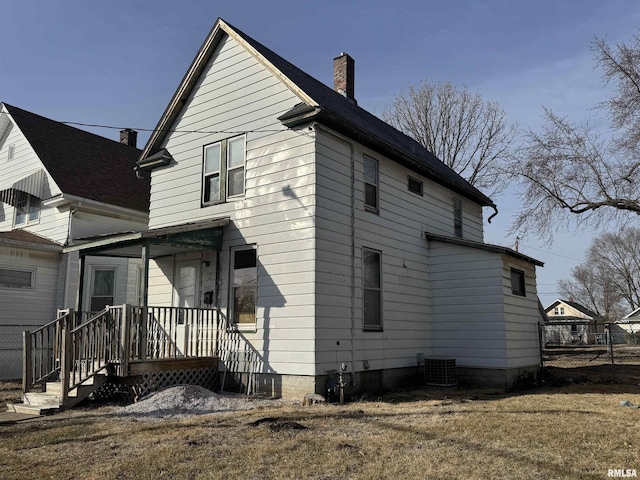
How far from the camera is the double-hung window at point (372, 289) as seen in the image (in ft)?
38.5

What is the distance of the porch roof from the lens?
10562 millimetres

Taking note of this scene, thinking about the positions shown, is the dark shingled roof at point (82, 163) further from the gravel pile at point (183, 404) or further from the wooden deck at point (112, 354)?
the gravel pile at point (183, 404)

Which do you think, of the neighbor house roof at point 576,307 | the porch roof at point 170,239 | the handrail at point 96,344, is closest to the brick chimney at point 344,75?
the porch roof at point 170,239

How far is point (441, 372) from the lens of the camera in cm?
1261

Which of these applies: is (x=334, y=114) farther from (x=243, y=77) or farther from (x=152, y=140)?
(x=152, y=140)

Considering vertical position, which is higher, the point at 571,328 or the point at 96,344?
the point at 571,328

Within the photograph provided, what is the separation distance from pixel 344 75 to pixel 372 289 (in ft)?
28.7

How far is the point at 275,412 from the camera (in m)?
8.75

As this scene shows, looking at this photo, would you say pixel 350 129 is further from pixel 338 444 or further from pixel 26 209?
pixel 26 209

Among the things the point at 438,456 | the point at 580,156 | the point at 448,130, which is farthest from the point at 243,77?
the point at 448,130

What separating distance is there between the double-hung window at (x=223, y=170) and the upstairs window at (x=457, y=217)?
24.2 ft

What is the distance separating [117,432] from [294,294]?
4.15 metres

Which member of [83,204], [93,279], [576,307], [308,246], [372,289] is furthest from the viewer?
[576,307]

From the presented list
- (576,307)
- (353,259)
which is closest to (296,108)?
(353,259)
